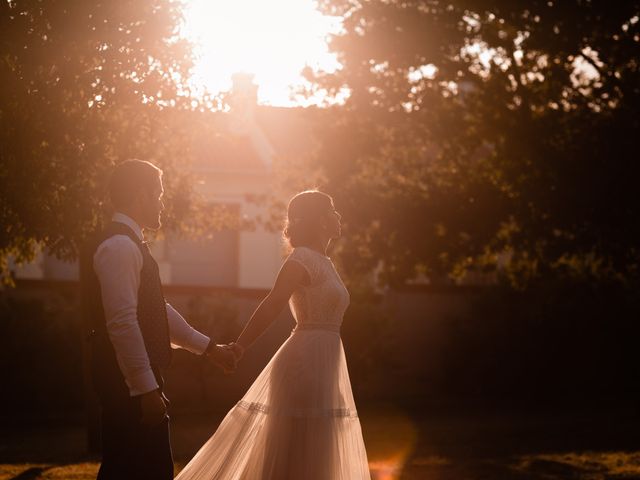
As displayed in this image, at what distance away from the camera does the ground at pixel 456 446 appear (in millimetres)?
11953

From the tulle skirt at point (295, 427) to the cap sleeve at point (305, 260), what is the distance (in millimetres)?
332

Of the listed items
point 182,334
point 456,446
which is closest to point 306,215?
point 182,334

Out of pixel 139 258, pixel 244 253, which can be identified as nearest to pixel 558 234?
pixel 139 258

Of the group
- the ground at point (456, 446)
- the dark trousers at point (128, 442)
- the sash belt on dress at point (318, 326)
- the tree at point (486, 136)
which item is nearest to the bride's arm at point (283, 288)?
the sash belt on dress at point (318, 326)

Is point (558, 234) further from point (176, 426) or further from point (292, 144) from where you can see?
point (292, 144)

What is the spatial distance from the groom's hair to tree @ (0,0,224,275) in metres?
5.63

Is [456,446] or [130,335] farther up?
[130,335]

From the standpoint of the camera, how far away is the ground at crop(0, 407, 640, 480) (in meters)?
12.0

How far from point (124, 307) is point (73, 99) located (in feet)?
21.0

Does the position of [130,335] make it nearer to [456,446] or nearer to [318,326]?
[318,326]

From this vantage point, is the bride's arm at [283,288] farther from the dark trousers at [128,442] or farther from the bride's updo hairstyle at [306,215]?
the dark trousers at [128,442]

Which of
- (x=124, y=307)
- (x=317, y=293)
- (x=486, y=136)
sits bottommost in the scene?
(x=124, y=307)

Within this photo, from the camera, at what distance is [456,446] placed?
14.9 metres

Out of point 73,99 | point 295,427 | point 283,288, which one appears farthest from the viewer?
point 73,99
